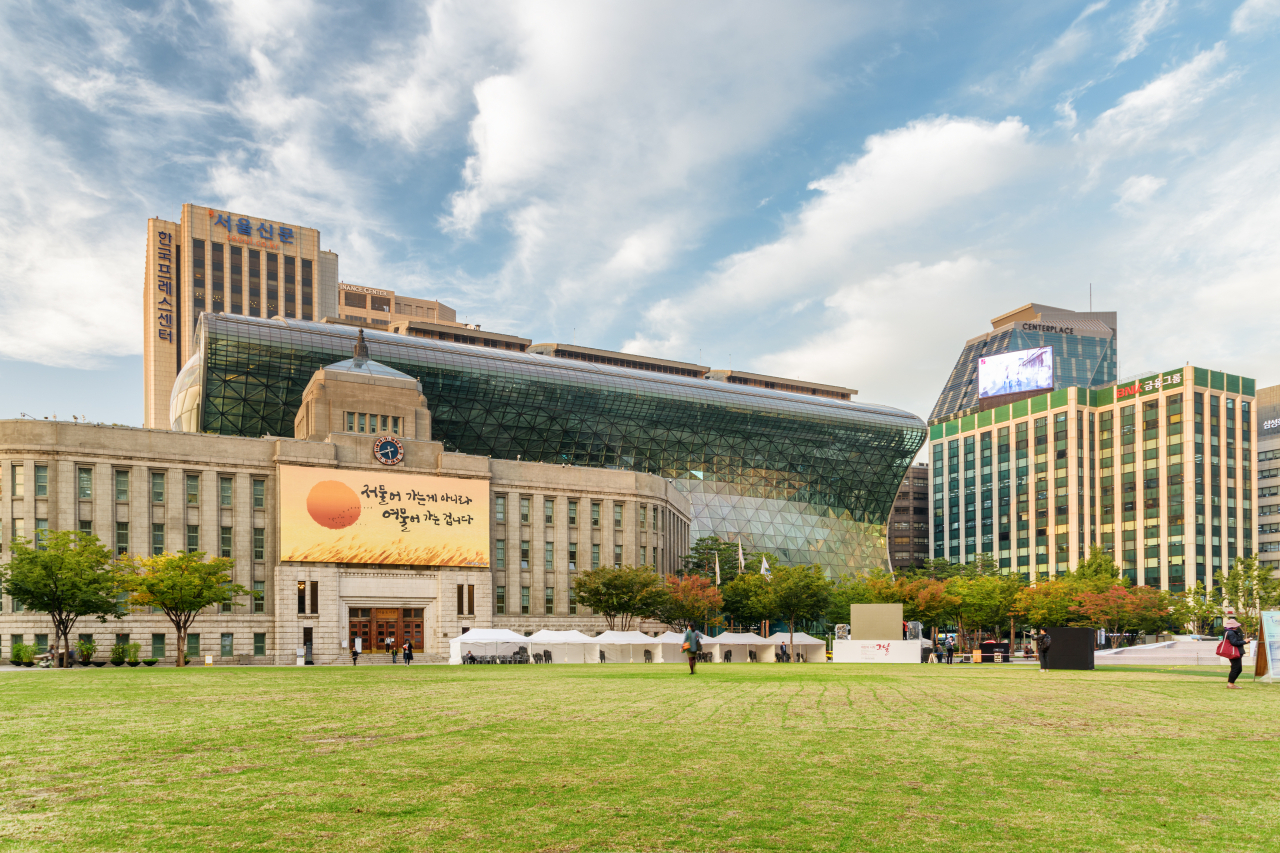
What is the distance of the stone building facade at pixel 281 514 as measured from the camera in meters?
69.3

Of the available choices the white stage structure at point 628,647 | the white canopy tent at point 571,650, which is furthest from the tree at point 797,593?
the white canopy tent at point 571,650

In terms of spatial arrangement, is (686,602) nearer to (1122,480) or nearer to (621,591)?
(621,591)

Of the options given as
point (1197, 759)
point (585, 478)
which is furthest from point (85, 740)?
point (585, 478)

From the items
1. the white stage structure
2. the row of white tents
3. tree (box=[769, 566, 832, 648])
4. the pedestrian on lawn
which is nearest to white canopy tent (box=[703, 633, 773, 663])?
the row of white tents

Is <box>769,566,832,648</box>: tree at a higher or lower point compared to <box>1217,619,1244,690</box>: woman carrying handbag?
lower

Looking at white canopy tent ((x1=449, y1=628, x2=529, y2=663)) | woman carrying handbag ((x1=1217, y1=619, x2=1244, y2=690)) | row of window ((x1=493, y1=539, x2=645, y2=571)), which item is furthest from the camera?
row of window ((x1=493, y1=539, x2=645, y2=571))

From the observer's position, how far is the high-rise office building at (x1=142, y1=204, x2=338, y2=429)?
164 m

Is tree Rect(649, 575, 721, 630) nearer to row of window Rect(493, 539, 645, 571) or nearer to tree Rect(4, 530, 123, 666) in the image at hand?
row of window Rect(493, 539, 645, 571)

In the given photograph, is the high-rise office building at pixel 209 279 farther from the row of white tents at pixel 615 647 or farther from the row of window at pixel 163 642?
the row of white tents at pixel 615 647

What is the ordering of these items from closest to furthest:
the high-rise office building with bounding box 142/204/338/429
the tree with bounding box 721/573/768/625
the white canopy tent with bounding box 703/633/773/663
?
the white canopy tent with bounding box 703/633/773/663 → the tree with bounding box 721/573/768/625 → the high-rise office building with bounding box 142/204/338/429

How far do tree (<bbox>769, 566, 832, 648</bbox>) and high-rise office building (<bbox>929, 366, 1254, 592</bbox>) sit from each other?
71.4 meters

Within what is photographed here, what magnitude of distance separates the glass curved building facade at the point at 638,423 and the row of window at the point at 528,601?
2309 centimetres

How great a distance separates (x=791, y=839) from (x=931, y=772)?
12.4ft

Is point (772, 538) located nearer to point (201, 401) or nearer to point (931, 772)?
point (201, 401)
